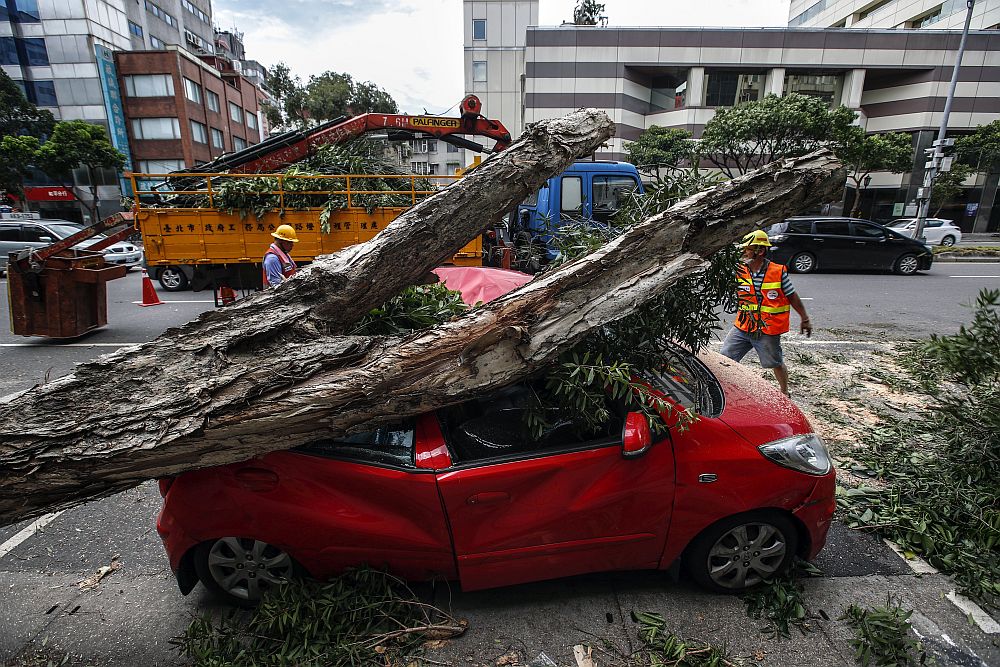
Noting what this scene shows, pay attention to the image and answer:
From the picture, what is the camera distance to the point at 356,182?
8.37 metres

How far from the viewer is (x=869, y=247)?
13.4 m

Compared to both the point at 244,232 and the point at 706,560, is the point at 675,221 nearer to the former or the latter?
the point at 706,560

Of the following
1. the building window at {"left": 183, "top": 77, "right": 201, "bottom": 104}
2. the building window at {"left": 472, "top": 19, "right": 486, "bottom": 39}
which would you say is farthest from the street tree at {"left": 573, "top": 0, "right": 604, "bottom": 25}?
the building window at {"left": 183, "top": 77, "right": 201, "bottom": 104}

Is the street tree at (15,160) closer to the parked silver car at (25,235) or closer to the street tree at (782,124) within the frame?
the parked silver car at (25,235)

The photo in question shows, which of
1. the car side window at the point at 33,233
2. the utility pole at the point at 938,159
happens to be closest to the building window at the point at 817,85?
the utility pole at the point at 938,159

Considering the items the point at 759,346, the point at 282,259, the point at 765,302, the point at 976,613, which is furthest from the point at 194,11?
the point at 976,613

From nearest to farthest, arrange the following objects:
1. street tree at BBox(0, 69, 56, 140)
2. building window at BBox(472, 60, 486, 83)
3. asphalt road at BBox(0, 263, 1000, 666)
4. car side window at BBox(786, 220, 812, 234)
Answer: asphalt road at BBox(0, 263, 1000, 666)
car side window at BBox(786, 220, 812, 234)
street tree at BBox(0, 69, 56, 140)
building window at BBox(472, 60, 486, 83)

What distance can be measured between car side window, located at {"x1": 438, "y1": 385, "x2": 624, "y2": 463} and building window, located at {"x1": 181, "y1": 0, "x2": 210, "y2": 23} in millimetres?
57085

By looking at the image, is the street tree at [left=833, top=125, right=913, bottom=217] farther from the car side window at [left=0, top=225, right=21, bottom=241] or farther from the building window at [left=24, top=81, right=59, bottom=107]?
the building window at [left=24, top=81, right=59, bottom=107]

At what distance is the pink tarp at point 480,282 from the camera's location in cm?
470

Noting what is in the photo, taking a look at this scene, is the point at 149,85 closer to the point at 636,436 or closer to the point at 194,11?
the point at 194,11

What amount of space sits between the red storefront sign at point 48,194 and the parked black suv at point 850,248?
39672mm

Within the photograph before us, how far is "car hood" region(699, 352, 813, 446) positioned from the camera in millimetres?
2512

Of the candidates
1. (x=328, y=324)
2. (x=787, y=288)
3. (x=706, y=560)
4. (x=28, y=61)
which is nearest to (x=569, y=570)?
(x=706, y=560)
